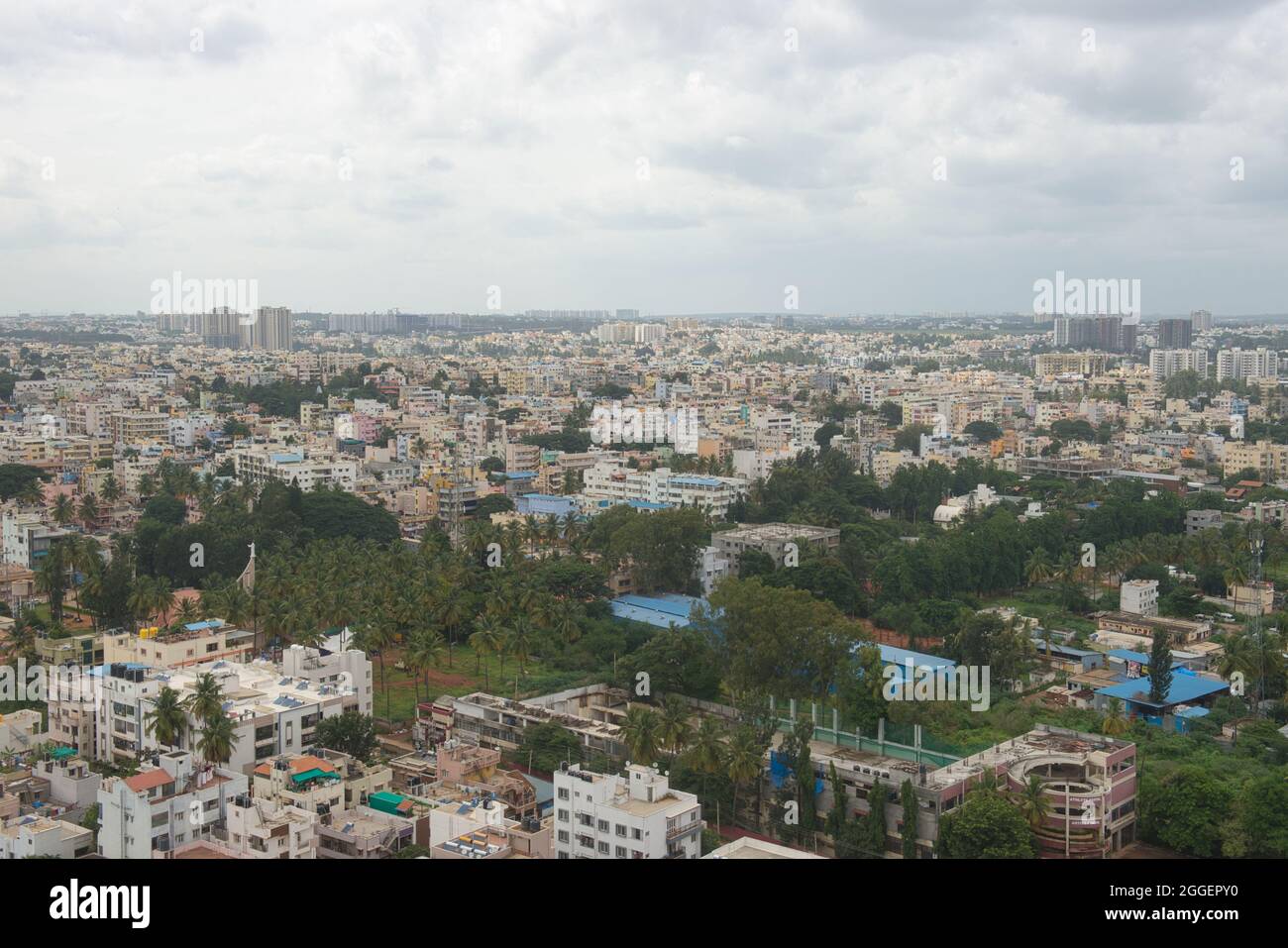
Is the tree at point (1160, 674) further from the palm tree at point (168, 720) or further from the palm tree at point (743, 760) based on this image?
the palm tree at point (168, 720)

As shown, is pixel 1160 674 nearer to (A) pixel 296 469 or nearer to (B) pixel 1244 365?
(A) pixel 296 469

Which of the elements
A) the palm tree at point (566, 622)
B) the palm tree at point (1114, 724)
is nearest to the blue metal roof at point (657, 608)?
the palm tree at point (566, 622)

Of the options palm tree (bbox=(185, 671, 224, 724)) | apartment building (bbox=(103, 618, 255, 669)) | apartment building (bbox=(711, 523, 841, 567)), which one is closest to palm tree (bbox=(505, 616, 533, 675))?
apartment building (bbox=(103, 618, 255, 669))

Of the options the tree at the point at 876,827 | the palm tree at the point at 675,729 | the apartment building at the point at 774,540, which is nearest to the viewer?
the tree at the point at 876,827

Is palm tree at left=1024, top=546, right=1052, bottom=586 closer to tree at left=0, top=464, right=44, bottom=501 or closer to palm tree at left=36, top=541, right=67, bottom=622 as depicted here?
palm tree at left=36, top=541, right=67, bottom=622
